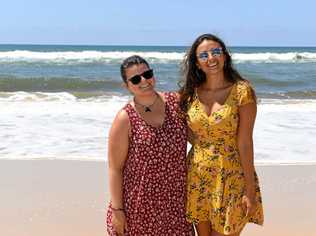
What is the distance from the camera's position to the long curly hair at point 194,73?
313cm

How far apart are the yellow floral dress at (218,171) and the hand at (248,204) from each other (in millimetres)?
21

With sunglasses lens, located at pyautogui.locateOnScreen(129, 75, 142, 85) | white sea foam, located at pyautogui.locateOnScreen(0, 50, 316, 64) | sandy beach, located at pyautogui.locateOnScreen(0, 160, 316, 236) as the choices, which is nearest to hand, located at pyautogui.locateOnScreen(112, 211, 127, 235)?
sunglasses lens, located at pyautogui.locateOnScreen(129, 75, 142, 85)

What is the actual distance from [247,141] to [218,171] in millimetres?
235

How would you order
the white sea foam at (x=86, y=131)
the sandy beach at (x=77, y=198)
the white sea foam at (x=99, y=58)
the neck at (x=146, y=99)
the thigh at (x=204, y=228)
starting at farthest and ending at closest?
the white sea foam at (x=99, y=58) → the white sea foam at (x=86, y=131) → the sandy beach at (x=77, y=198) → the thigh at (x=204, y=228) → the neck at (x=146, y=99)

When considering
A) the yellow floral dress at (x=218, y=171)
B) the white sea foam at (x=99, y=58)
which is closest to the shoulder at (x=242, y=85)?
the yellow floral dress at (x=218, y=171)

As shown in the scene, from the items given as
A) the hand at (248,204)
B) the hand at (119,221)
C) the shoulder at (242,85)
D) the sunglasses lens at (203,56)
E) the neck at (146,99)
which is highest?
the sunglasses lens at (203,56)

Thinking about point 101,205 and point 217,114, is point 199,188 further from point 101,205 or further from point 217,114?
point 101,205

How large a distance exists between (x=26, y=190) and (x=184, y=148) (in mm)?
3278

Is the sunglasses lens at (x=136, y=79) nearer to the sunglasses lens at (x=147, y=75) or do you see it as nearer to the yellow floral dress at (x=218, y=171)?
the sunglasses lens at (x=147, y=75)

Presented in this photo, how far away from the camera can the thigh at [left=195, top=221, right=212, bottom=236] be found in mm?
3131

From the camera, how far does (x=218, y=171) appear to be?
3027 mm

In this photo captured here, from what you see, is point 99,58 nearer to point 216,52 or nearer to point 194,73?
point 194,73

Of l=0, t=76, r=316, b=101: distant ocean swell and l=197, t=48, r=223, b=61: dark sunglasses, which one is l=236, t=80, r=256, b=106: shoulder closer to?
l=197, t=48, r=223, b=61: dark sunglasses

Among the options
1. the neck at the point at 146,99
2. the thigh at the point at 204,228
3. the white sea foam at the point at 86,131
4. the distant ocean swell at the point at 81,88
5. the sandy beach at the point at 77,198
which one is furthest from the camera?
the distant ocean swell at the point at 81,88
